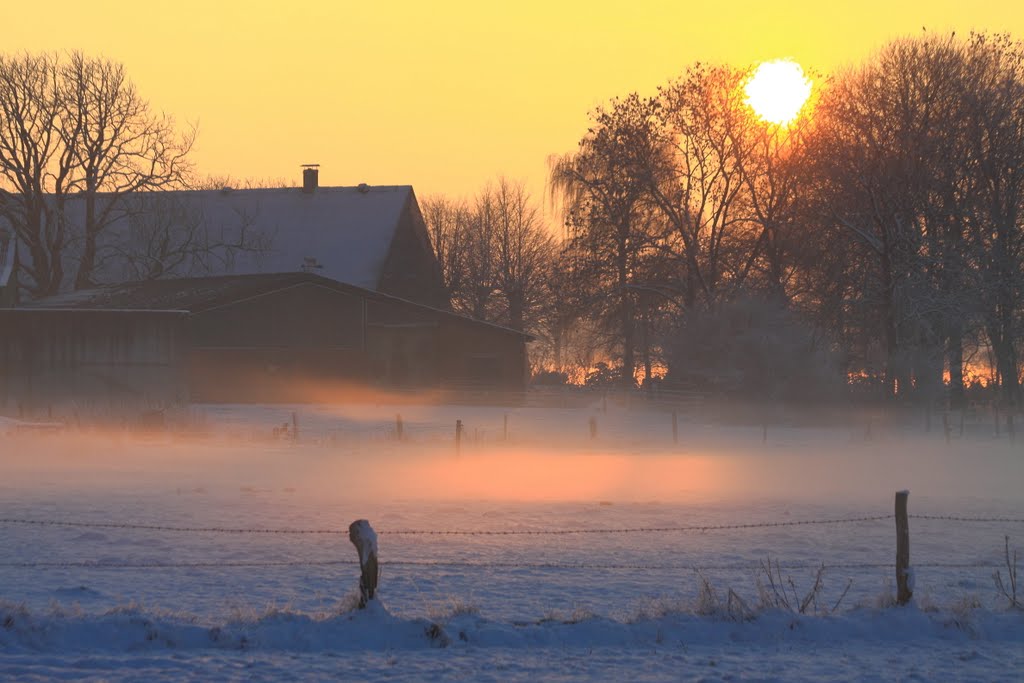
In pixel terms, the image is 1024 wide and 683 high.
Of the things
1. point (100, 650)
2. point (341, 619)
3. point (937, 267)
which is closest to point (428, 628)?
point (341, 619)

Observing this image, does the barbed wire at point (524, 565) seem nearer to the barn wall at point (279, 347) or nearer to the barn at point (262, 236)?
the barn wall at point (279, 347)

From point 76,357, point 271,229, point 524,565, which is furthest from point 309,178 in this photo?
point 524,565

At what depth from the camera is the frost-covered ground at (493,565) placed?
940cm

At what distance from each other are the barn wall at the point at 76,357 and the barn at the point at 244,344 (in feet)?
0.11

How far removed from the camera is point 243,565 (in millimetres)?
12836

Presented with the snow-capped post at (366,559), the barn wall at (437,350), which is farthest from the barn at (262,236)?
the snow-capped post at (366,559)

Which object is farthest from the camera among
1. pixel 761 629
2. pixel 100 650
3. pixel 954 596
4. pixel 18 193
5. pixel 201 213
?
pixel 201 213

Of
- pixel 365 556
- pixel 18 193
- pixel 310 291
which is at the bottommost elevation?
pixel 365 556

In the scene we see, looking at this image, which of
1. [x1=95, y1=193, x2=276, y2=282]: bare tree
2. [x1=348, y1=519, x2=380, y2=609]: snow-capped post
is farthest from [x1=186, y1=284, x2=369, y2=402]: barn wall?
[x1=348, y1=519, x2=380, y2=609]: snow-capped post

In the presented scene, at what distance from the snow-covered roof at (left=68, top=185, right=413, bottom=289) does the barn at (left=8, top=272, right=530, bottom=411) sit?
6897 mm

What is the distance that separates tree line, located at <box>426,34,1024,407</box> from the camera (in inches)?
1660

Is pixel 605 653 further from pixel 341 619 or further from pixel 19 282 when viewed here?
pixel 19 282

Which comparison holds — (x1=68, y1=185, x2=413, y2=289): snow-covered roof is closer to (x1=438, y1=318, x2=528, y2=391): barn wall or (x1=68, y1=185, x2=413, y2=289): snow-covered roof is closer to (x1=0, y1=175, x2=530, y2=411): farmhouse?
(x1=0, y1=175, x2=530, y2=411): farmhouse

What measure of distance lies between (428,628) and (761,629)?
277cm
